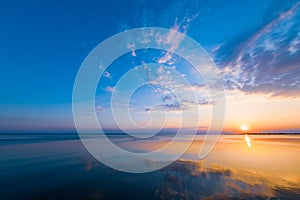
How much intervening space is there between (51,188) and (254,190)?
10.9 meters

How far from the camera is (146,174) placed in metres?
11.4

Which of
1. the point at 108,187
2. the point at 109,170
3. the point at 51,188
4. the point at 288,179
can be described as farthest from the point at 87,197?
the point at 288,179

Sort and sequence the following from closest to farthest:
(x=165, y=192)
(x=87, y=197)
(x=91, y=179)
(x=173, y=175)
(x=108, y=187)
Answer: (x=87, y=197) < (x=165, y=192) < (x=108, y=187) < (x=91, y=179) < (x=173, y=175)

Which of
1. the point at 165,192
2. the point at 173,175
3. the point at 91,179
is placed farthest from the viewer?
the point at 173,175

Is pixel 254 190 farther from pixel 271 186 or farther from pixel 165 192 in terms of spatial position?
pixel 165 192

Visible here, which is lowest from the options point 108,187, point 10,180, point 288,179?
point 288,179

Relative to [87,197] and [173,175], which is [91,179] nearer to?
[87,197]

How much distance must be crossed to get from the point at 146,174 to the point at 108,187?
3.35 meters

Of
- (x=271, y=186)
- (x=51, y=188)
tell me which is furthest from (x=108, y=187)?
(x=271, y=186)

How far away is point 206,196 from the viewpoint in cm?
782

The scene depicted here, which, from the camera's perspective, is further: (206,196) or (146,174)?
(146,174)

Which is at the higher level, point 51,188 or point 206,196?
point 51,188

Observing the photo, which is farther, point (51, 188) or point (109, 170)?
point (109, 170)

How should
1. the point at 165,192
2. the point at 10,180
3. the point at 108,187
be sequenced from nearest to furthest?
the point at 165,192
the point at 108,187
the point at 10,180
